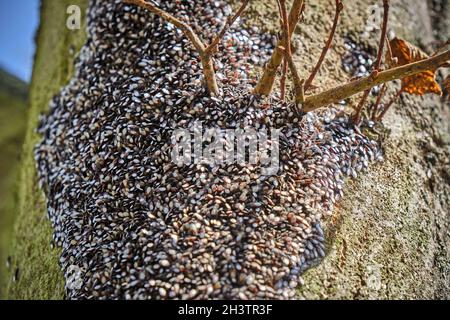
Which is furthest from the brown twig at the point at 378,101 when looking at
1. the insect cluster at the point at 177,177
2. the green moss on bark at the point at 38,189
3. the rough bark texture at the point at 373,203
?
the green moss on bark at the point at 38,189

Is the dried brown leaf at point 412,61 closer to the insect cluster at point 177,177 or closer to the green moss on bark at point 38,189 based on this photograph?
the insect cluster at point 177,177

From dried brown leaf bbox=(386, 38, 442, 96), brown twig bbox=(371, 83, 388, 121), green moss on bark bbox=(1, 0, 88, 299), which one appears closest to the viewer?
dried brown leaf bbox=(386, 38, 442, 96)

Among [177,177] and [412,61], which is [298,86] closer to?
[412,61]

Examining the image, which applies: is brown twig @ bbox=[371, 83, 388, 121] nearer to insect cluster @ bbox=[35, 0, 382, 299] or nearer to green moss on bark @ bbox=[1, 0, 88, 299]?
insect cluster @ bbox=[35, 0, 382, 299]

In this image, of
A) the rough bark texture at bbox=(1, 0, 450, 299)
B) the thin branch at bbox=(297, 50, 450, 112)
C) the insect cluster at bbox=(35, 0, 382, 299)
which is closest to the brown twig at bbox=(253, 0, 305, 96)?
the insect cluster at bbox=(35, 0, 382, 299)

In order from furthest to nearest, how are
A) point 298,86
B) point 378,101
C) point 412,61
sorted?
1. point 378,101
2. point 412,61
3. point 298,86

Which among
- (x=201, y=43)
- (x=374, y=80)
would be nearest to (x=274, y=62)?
(x=201, y=43)
